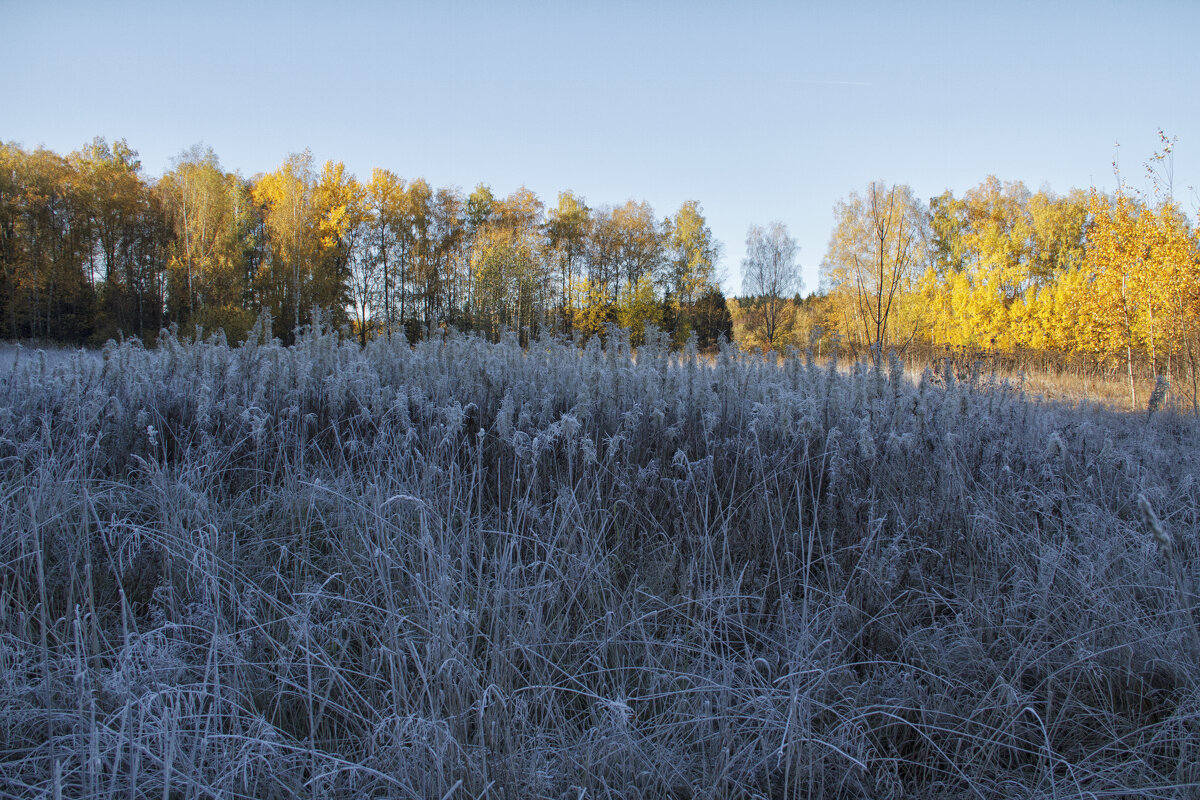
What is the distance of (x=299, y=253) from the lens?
2820 cm

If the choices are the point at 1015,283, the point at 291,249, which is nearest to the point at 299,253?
the point at 291,249

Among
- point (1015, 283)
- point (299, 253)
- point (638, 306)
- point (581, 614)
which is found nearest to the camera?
point (581, 614)

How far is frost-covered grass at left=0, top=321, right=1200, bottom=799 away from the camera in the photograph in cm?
142

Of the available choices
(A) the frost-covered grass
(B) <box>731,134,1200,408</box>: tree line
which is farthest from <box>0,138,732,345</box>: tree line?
(A) the frost-covered grass

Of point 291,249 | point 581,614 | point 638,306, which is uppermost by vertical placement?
point 291,249

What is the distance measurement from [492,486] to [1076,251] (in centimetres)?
4066

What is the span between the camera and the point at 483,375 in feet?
15.3

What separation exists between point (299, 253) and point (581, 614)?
31.2 m

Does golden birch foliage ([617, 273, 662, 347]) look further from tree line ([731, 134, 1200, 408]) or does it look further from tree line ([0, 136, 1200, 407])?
tree line ([731, 134, 1200, 408])

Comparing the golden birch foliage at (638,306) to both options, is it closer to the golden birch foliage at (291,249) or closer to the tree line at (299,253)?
the tree line at (299,253)

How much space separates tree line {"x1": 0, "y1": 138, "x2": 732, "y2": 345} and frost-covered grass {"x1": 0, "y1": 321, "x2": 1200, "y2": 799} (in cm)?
1978

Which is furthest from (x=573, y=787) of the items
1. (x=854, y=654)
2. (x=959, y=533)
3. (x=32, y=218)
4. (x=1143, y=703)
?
(x=32, y=218)

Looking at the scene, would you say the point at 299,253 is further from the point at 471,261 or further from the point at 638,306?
the point at 638,306

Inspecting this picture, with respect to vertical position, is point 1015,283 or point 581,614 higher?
point 1015,283
